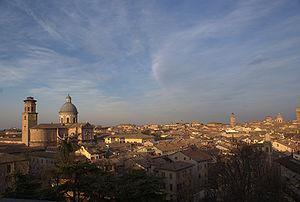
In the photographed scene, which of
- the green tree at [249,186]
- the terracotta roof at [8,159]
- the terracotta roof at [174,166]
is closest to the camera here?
the green tree at [249,186]

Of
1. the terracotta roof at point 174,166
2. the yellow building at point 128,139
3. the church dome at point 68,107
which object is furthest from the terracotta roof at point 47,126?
the terracotta roof at point 174,166

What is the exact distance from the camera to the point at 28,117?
72812 millimetres

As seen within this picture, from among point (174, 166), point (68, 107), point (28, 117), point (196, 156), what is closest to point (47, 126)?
point (28, 117)

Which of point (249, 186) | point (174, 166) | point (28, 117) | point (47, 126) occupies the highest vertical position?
point (28, 117)

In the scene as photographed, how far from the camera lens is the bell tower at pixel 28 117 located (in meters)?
72.7

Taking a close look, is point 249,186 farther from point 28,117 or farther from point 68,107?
point 68,107

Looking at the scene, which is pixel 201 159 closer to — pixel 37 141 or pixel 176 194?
pixel 176 194

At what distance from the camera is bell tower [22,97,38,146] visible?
72688 mm

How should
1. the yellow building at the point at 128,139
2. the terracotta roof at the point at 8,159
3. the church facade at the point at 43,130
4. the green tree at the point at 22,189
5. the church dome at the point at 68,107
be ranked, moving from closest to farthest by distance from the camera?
the green tree at the point at 22,189 < the terracotta roof at the point at 8,159 < the church facade at the point at 43,130 < the church dome at the point at 68,107 < the yellow building at the point at 128,139

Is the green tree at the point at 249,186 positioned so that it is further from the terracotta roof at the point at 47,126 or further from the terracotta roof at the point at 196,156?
the terracotta roof at the point at 47,126

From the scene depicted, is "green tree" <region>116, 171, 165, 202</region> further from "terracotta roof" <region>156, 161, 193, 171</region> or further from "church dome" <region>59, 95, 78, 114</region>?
"church dome" <region>59, 95, 78, 114</region>

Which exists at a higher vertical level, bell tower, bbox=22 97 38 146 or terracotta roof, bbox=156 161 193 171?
bell tower, bbox=22 97 38 146

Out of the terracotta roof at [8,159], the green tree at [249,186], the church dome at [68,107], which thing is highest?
the church dome at [68,107]

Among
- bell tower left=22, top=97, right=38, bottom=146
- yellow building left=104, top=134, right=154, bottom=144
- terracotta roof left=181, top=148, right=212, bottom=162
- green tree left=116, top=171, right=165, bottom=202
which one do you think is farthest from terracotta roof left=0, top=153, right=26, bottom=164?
yellow building left=104, top=134, right=154, bottom=144
